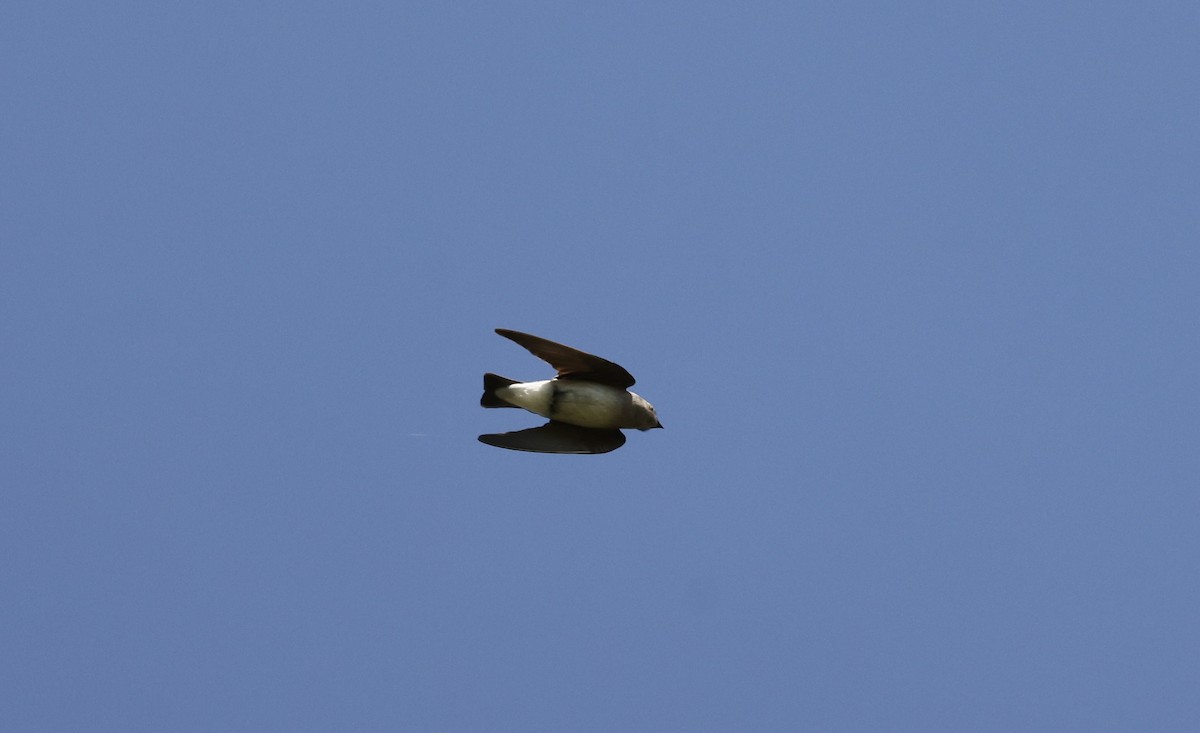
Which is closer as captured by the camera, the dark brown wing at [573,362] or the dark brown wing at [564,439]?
the dark brown wing at [573,362]

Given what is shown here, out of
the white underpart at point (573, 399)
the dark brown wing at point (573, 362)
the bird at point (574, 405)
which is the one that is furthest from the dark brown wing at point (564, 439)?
the dark brown wing at point (573, 362)

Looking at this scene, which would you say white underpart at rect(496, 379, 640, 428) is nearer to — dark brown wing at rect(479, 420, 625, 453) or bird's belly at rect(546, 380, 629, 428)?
bird's belly at rect(546, 380, 629, 428)

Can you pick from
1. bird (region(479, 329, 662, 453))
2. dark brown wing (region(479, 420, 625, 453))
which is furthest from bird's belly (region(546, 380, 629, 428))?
dark brown wing (region(479, 420, 625, 453))

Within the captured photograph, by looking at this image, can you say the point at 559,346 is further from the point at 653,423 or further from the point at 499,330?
the point at 653,423

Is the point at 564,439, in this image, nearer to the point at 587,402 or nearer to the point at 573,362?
the point at 587,402

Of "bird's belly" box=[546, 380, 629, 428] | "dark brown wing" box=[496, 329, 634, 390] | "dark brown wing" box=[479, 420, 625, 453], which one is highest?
"dark brown wing" box=[496, 329, 634, 390]

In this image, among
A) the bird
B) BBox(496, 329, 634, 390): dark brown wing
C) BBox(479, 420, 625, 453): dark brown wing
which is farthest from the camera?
BBox(479, 420, 625, 453): dark brown wing

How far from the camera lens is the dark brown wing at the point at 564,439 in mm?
19250

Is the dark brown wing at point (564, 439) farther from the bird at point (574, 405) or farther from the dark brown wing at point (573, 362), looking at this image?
the dark brown wing at point (573, 362)

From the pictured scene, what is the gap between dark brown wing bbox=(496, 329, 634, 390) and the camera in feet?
59.4

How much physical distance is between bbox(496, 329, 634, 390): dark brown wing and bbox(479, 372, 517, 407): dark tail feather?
602 millimetres

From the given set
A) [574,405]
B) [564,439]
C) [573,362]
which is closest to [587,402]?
[574,405]

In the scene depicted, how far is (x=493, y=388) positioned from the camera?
1916 cm

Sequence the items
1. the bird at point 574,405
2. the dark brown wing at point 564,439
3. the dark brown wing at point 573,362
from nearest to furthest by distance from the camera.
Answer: the dark brown wing at point 573,362, the bird at point 574,405, the dark brown wing at point 564,439
